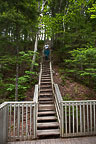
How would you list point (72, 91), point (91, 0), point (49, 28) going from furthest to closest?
1. point (49, 28)
2. point (91, 0)
3. point (72, 91)

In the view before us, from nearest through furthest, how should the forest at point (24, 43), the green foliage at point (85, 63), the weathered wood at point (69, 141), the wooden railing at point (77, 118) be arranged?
the weathered wood at point (69, 141), the wooden railing at point (77, 118), the forest at point (24, 43), the green foliage at point (85, 63)

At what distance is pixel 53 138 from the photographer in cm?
346

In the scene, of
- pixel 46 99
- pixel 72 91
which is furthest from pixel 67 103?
pixel 72 91

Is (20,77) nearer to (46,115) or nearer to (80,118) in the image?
(46,115)

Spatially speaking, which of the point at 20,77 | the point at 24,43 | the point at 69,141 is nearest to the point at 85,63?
the point at 20,77

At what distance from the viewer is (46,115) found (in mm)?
4605

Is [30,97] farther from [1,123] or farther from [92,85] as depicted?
[92,85]

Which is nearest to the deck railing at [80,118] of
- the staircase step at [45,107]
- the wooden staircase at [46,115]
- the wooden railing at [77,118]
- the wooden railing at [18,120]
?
the wooden railing at [77,118]

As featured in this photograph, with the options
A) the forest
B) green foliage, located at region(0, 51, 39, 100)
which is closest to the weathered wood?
the forest

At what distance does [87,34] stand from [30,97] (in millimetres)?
6904

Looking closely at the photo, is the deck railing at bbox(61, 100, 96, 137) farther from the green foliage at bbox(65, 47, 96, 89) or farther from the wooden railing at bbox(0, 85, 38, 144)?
the green foliage at bbox(65, 47, 96, 89)

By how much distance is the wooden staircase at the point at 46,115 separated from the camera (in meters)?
3.60

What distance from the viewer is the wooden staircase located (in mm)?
3596

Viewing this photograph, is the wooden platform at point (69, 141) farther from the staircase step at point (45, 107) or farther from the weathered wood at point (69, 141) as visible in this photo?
the staircase step at point (45, 107)
